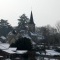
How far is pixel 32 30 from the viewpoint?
78.8 meters

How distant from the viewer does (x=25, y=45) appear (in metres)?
40.9

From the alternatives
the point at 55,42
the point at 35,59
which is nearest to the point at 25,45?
the point at 35,59

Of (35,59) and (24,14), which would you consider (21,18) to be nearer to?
(24,14)

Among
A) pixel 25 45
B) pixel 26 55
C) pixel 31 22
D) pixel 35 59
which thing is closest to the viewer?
pixel 35 59

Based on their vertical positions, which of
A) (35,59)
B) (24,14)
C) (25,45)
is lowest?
(35,59)

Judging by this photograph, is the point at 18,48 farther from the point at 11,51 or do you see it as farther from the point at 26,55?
the point at 26,55

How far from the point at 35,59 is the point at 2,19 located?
50735mm

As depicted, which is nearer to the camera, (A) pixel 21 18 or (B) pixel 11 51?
(B) pixel 11 51

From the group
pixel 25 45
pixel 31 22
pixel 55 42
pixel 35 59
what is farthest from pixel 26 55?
pixel 31 22

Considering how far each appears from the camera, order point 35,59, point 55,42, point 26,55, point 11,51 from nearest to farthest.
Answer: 1. point 35,59
2. point 26,55
3. point 11,51
4. point 55,42

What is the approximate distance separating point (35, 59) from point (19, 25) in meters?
48.6

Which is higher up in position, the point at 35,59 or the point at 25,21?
the point at 25,21

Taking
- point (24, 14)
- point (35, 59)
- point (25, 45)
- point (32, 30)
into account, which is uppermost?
point (24, 14)

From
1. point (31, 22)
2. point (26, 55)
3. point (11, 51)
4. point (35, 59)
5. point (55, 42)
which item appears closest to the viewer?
point (35, 59)
